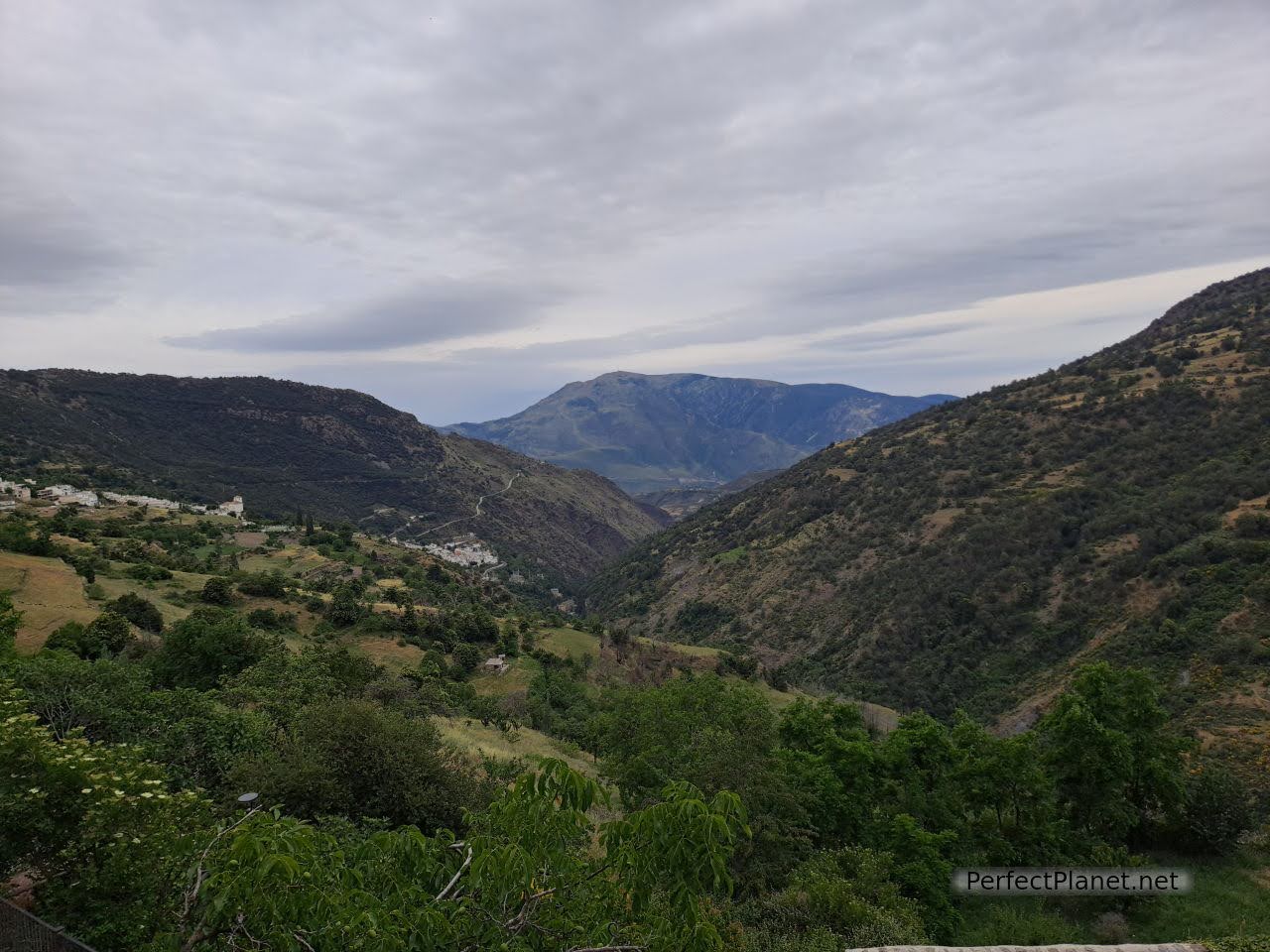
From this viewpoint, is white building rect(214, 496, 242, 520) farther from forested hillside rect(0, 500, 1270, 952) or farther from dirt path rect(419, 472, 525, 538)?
forested hillside rect(0, 500, 1270, 952)

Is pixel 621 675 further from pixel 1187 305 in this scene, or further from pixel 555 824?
pixel 1187 305

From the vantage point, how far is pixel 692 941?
4867 mm

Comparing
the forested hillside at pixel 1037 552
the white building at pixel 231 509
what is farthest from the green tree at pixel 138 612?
the white building at pixel 231 509

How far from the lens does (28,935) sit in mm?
6281

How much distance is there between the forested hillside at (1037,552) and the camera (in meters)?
40.5

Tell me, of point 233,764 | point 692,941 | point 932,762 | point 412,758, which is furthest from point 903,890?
point 233,764

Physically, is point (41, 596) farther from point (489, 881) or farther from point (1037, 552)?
point (1037, 552)

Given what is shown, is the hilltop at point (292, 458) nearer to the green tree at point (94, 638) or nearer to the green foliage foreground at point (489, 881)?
the green tree at point (94, 638)

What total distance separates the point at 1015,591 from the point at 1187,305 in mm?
112148

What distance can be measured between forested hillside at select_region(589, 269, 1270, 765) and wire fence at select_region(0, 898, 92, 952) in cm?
3472

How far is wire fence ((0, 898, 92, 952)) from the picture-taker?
6.11 metres

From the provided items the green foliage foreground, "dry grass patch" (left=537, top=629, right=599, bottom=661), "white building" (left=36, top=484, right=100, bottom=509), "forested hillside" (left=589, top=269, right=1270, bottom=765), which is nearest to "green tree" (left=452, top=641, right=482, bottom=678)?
"dry grass patch" (left=537, top=629, right=599, bottom=661)

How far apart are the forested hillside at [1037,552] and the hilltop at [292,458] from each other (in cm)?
6071

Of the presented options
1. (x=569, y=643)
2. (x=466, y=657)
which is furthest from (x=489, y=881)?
(x=569, y=643)
